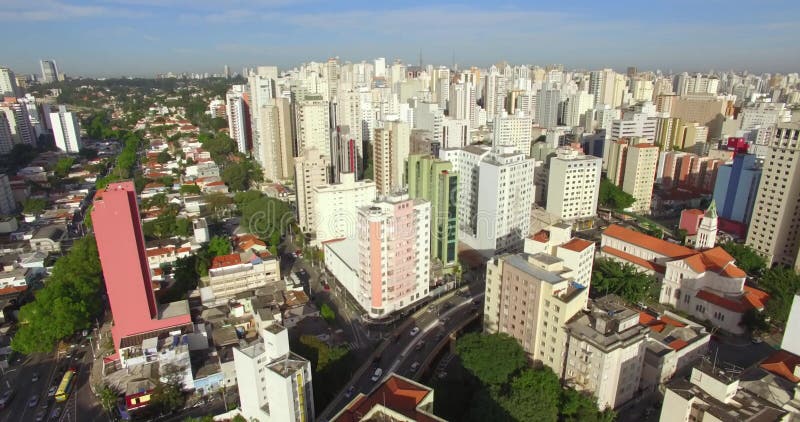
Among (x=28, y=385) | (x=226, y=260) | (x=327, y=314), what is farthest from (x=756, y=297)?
(x=28, y=385)

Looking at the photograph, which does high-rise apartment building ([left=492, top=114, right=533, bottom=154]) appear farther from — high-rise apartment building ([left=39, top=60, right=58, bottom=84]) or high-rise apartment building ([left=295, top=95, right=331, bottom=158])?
high-rise apartment building ([left=39, top=60, right=58, bottom=84])

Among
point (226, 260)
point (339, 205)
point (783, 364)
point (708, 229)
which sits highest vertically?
point (708, 229)

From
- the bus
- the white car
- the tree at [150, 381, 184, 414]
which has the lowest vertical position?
the bus

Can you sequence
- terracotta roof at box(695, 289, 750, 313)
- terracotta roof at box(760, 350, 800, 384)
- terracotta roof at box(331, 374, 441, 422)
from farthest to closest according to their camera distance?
1. terracotta roof at box(695, 289, 750, 313)
2. terracotta roof at box(760, 350, 800, 384)
3. terracotta roof at box(331, 374, 441, 422)

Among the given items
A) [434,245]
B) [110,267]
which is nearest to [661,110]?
[434,245]

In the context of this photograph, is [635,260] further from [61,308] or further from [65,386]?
[61,308]

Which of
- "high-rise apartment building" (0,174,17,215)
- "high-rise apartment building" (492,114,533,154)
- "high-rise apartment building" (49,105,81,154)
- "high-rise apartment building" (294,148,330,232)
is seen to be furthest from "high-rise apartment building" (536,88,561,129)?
"high-rise apartment building" (49,105,81,154)
